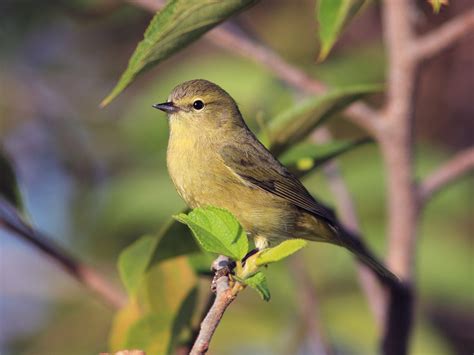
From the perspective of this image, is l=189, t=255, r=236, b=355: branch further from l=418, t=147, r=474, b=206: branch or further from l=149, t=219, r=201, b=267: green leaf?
l=418, t=147, r=474, b=206: branch

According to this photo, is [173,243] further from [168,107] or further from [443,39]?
[168,107]

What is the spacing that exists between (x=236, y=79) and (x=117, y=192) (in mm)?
888

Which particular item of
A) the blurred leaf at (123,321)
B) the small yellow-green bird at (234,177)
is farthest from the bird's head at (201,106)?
the blurred leaf at (123,321)

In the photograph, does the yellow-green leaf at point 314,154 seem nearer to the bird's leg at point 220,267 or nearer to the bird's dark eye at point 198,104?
the bird's leg at point 220,267

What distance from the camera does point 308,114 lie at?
109 inches

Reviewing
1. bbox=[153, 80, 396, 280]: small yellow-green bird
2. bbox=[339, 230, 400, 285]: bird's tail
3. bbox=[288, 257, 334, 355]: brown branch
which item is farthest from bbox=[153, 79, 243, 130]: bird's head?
bbox=[339, 230, 400, 285]: bird's tail

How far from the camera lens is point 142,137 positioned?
445cm

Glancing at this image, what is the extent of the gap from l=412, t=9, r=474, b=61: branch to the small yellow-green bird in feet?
2.43

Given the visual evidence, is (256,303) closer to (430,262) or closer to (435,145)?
(430,262)

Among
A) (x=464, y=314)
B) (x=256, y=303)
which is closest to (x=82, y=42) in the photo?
(x=256, y=303)

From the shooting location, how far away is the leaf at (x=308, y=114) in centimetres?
274

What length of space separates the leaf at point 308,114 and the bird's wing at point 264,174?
772 millimetres

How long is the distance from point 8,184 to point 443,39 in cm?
152

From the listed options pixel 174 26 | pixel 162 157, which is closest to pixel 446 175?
pixel 174 26
